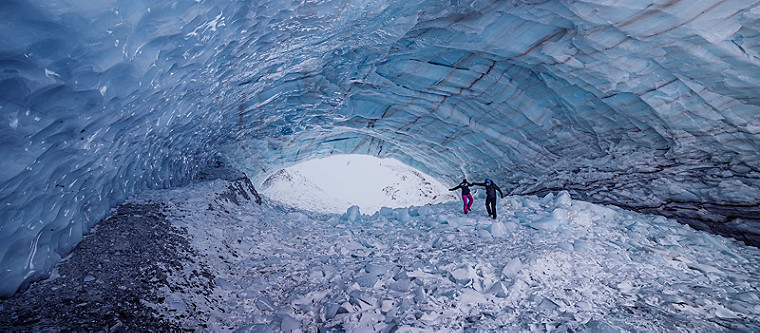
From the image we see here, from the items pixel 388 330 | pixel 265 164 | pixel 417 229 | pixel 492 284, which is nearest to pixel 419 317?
pixel 388 330

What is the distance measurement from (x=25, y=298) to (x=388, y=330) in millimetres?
3075

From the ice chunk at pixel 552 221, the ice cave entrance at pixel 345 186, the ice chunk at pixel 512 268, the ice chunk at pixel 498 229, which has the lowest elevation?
the ice cave entrance at pixel 345 186

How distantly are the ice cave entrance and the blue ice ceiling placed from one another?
935 cm

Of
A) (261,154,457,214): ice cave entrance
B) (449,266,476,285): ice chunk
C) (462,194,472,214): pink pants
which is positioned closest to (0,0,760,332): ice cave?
(449,266,476,285): ice chunk

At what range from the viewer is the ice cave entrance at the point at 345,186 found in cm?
1844

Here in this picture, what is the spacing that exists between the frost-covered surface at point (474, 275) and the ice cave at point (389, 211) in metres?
0.03

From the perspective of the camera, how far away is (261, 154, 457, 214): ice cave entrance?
1844cm

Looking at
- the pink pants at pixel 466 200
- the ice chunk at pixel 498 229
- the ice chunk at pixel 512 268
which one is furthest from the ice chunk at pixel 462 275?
the pink pants at pixel 466 200

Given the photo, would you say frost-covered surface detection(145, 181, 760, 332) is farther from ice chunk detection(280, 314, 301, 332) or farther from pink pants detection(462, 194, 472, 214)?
pink pants detection(462, 194, 472, 214)

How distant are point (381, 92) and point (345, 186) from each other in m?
13.3

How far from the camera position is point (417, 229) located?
6184mm

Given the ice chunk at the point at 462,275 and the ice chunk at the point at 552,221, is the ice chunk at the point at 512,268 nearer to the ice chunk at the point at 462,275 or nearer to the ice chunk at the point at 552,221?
the ice chunk at the point at 462,275

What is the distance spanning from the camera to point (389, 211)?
8.57 meters

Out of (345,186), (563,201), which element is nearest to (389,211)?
(563,201)
